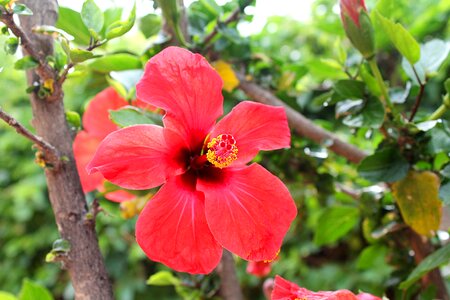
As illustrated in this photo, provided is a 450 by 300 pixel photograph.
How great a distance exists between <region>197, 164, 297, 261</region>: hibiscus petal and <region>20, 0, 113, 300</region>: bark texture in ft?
0.56

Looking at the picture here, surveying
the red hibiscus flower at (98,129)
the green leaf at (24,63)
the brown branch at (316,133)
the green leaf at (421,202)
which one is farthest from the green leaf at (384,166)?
the green leaf at (24,63)

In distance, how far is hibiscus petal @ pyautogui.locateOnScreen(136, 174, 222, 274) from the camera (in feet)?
1.80

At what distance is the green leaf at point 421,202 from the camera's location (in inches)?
29.3

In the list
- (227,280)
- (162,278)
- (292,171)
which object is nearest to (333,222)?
(292,171)

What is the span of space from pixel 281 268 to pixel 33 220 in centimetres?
111

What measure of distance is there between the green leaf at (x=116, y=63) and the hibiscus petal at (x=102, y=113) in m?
0.06

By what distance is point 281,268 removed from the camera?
1.97 meters

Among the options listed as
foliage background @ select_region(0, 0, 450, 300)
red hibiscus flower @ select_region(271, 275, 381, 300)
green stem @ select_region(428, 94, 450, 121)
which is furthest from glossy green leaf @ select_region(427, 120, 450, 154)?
red hibiscus flower @ select_region(271, 275, 381, 300)

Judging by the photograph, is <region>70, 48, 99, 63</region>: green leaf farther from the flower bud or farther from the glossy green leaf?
the glossy green leaf

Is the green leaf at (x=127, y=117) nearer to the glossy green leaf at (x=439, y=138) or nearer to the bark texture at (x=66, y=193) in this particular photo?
the bark texture at (x=66, y=193)

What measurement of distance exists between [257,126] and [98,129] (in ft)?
1.08

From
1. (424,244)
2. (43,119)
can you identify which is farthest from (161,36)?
(424,244)

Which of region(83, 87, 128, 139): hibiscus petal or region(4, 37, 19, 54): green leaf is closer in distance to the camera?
region(4, 37, 19, 54): green leaf

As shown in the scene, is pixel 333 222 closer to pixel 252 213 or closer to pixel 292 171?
pixel 292 171
